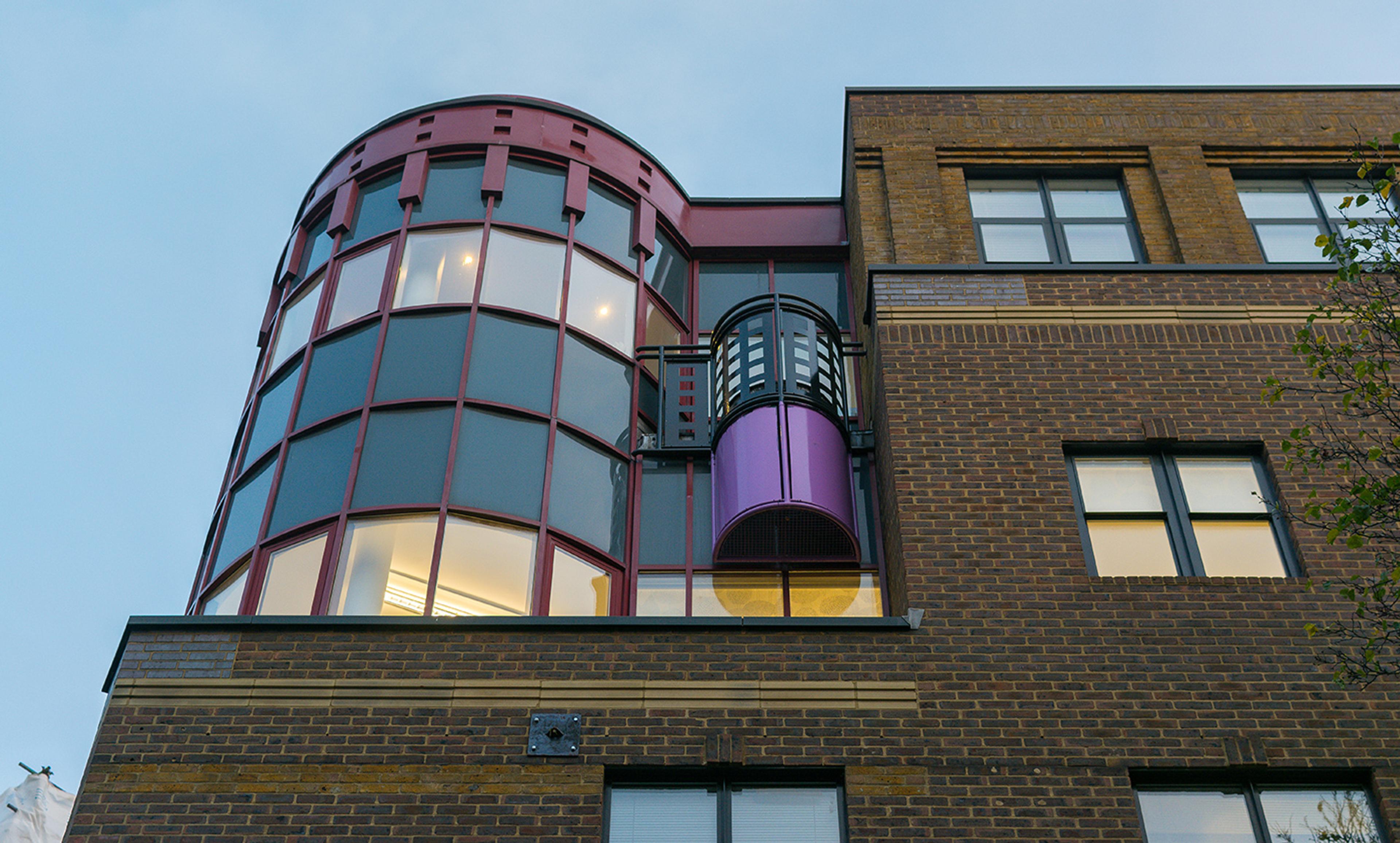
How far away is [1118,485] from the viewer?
42.0 feet

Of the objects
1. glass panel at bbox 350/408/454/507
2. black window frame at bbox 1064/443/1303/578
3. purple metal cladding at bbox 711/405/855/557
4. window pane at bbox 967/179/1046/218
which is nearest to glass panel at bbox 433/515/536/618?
glass panel at bbox 350/408/454/507

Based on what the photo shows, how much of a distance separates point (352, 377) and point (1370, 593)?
10.3 metres

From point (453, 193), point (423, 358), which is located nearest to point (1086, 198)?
point (453, 193)

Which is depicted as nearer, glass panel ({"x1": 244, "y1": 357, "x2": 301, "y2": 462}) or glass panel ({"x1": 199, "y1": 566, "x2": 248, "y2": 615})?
glass panel ({"x1": 199, "y1": 566, "x2": 248, "y2": 615})

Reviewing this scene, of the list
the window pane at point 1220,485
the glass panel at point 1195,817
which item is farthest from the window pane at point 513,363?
the glass panel at point 1195,817

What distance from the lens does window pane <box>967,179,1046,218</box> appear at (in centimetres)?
1636

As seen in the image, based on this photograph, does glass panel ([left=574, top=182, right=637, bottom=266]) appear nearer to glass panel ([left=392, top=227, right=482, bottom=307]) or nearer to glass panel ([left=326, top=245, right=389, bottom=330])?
glass panel ([left=392, top=227, right=482, bottom=307])

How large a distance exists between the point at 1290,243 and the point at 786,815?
400 inches

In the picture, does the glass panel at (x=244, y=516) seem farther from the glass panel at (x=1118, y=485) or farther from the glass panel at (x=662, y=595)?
the glass panel at (x=1118, y=485)

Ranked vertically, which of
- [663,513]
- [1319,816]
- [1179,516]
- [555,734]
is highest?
[663,513]

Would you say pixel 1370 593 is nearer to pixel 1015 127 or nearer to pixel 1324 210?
pixel 1324 210

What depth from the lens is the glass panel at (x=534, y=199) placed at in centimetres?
1578

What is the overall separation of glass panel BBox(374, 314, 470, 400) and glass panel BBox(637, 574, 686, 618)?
2846 mm

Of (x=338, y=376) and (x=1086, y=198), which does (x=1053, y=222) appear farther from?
(x=338, y=376)
